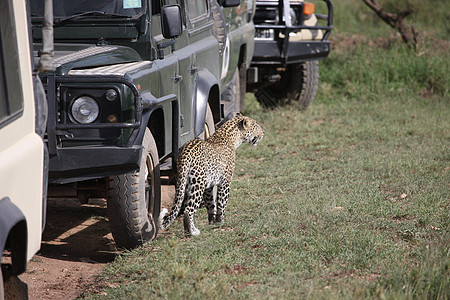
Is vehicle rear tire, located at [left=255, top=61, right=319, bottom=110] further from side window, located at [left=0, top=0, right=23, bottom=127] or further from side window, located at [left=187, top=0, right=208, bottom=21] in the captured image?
side window, located at [left=0, top=0, right=23, bottom=127]

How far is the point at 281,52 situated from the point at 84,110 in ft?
20.4

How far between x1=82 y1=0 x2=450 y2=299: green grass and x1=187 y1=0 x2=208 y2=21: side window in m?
1.77

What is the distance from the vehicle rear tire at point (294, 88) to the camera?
11625 millimetres

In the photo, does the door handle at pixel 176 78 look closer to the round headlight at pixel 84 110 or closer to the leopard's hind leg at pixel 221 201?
the leopard's hind leg at pixel 221 201

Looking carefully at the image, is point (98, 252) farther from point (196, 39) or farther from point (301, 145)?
point (301, 145)

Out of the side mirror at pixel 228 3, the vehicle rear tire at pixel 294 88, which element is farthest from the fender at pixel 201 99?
the vehicle rear tire at pixel 294 88

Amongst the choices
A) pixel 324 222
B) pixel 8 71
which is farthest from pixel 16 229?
pixel 324 222

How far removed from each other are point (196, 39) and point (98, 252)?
219 centimetres

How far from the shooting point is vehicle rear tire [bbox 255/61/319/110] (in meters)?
11.6

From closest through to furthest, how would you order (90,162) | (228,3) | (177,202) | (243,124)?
1. (90,162)
2. (177,202)
3. (243,124)
4. (228,3)

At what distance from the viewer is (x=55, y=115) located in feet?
15.1

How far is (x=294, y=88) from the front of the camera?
1180cm

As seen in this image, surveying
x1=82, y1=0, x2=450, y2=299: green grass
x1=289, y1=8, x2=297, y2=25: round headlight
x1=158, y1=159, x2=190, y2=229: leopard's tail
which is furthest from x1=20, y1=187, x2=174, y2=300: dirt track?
x1=289, y1=8, x2=297, y2=25: round headlight

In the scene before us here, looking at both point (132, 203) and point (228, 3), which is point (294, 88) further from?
point (132, 203)
